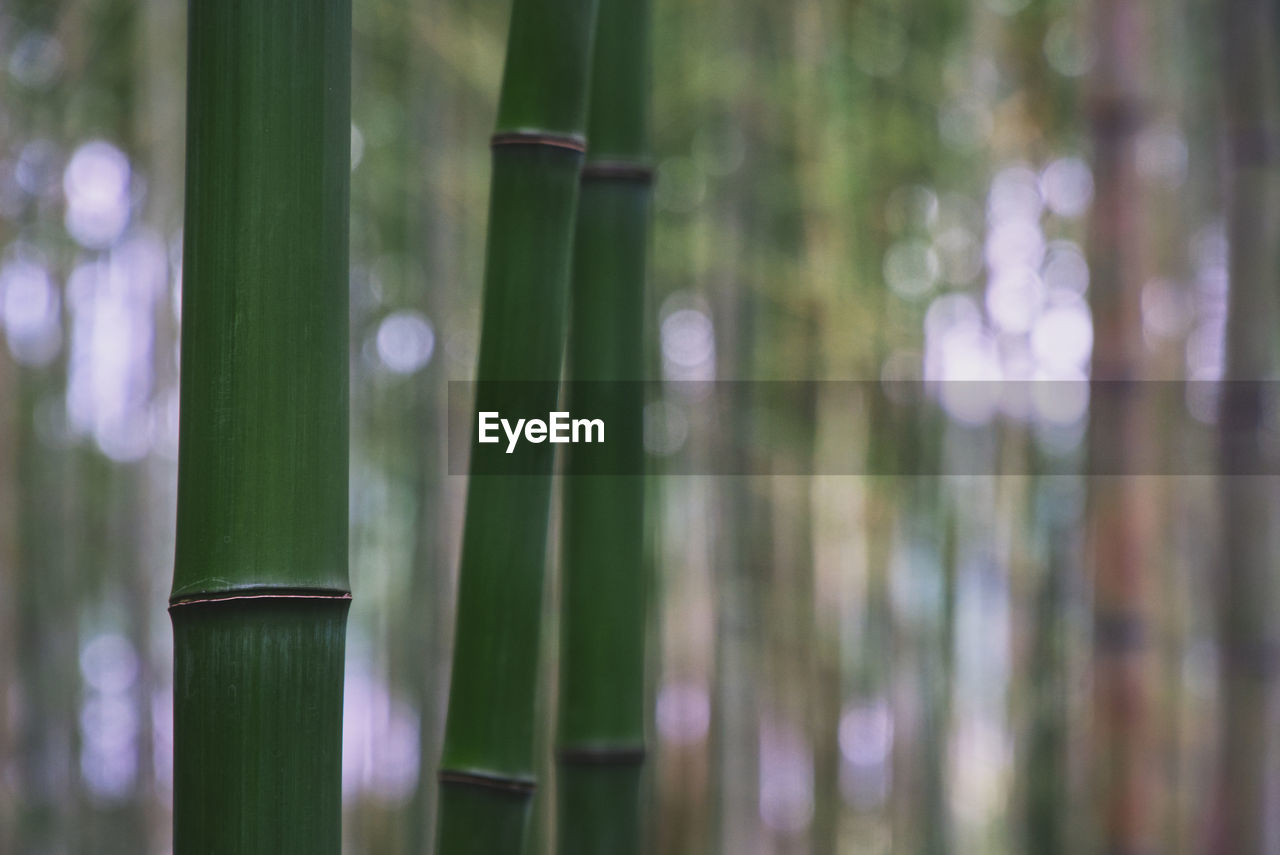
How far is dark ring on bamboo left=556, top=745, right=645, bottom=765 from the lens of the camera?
0.77 meters

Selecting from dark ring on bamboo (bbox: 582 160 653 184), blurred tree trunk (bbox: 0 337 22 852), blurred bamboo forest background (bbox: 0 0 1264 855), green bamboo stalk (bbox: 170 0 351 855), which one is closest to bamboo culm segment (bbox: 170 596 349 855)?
green bamboo stalk (bbox: 170 0 351 855)

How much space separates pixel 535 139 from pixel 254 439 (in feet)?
0.76

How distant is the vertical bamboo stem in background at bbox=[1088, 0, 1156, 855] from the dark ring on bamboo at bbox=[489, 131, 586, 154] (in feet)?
2.08

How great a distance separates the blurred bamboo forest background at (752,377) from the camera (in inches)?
122

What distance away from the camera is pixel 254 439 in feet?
1.62

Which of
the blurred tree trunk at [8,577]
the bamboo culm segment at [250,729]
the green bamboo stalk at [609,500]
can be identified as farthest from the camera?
the blurred tree trunk at [8,577]

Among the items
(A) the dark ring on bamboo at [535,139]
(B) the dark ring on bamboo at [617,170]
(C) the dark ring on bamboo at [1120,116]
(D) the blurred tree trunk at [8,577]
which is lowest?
(D) the blurred tree trunk at [8,577]

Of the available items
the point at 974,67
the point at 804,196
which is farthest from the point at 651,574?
the point at 974,67

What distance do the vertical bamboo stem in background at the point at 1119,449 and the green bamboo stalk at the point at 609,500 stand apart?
19.3 inches

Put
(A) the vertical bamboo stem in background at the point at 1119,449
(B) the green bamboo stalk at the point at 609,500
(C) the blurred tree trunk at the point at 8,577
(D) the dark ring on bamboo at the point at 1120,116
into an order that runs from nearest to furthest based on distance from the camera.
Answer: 1. (B) the green bamboo stalk at the point at 609,500
2. (A) the vertical bamboo stem in background at the point at 1119,449
3. (D) the dark ring on bamboo at the point at 1120,116
4. (C) the blurred tree trunk at the point at 8,577

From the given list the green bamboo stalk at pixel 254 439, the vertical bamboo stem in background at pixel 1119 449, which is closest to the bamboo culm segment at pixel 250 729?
the green bamboo stalk at pixel 254 439

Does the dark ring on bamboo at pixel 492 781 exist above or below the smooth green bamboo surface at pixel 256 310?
below

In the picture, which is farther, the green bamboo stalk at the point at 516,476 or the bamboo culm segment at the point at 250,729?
the green bamboo stalk at the point at 516,476

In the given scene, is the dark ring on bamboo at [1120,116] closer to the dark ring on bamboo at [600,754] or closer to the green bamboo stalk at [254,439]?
the dark ring on bamboo at [600,754]
